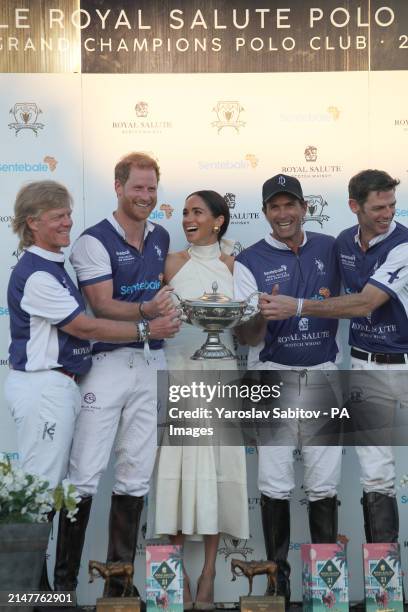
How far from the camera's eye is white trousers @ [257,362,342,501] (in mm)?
4879

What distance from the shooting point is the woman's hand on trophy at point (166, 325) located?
4.73 metres

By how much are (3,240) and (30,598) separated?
5.60 feet

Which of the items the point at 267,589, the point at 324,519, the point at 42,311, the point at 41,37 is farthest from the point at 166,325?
the point at 41,37

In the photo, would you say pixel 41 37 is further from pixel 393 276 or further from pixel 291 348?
pixel 393 276

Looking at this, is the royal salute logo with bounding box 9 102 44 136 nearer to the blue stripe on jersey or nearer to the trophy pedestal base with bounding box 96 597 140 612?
the blue stripe on jersey

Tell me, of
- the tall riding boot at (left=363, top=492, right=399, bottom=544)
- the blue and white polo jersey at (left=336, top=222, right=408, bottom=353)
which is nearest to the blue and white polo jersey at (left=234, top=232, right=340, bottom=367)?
the blue and white polo jersey at (left=336, top=222, right=408, bottom=353)

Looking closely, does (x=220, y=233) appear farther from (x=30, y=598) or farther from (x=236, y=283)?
(x=30, y=598)

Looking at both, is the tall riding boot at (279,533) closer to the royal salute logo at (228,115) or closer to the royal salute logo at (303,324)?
the royal salute logo at (303,324)

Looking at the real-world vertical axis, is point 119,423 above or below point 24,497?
above

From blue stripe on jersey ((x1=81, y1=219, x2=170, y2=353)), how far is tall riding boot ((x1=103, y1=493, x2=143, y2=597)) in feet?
2.21

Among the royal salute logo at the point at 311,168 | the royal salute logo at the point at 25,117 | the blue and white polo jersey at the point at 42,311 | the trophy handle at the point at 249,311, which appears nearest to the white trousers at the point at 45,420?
the blue and white polo jersey at the point at 42,311

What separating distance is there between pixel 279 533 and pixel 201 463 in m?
0.46

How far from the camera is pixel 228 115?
16.6 feet

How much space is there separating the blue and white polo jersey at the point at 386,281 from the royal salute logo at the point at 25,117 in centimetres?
154
